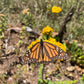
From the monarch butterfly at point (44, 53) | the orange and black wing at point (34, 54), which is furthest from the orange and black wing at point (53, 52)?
the orange and black wing at point (34, 54)

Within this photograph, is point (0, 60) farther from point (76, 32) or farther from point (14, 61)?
point (76, 32)

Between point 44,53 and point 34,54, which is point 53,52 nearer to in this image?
point 44,53

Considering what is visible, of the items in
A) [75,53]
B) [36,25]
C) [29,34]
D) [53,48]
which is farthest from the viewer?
[36,25]

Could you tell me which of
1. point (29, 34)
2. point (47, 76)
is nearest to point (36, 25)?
point (29, 34)

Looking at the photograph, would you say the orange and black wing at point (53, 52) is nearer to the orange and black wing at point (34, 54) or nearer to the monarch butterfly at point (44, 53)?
the monarch butterfly at point (44, 53)

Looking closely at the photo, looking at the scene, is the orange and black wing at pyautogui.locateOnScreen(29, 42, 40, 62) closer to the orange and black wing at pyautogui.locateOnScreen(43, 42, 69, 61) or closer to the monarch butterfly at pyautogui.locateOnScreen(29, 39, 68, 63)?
the monarch butterfly at pyautogui.locateOnScreen(29, 39, 68, 63)


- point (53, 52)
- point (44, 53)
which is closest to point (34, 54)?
point (44, 53)
